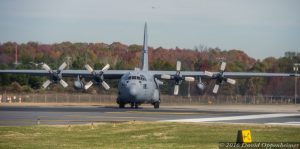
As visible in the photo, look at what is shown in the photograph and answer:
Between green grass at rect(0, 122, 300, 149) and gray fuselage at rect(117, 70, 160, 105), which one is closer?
green grass at rect(0, 122, 300, 149)

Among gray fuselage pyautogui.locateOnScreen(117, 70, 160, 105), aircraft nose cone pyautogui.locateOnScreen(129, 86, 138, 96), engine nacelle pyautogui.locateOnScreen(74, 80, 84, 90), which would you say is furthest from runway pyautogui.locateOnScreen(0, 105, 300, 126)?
engine nacelle pyautogui.locateOnScreen(74, 80, 84, 90)

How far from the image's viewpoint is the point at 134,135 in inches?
1042

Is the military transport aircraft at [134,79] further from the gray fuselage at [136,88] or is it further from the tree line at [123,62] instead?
the tree line at [123,62]

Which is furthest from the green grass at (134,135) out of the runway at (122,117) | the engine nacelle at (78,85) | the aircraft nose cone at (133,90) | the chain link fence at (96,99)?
the chain link fence at (96,99)

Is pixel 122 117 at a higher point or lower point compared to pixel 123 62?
lower

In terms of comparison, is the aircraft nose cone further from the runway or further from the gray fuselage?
the runway

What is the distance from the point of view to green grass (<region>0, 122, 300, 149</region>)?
23.3m

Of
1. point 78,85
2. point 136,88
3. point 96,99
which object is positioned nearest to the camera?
point 136,88

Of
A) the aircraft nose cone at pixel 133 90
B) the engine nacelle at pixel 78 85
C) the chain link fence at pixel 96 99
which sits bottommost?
the chain link fence at pixel 96 99

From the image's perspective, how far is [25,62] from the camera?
3799 inches

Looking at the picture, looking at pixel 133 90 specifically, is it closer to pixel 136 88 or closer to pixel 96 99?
pixel 136 88

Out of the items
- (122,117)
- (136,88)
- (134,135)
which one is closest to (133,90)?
(136,88)

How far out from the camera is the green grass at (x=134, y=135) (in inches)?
916

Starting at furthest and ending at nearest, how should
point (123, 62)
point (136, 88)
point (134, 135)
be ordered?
point (123, 62)
point (136, 88)
point (134, 135)
